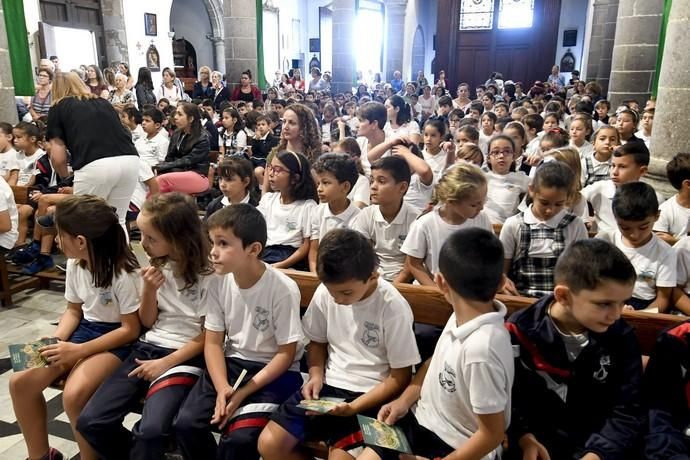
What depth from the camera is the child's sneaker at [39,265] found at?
14.1 ft

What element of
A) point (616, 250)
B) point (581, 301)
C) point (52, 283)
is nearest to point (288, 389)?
point (581, 301)

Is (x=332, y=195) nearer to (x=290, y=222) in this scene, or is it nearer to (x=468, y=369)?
(x=290, y=222)

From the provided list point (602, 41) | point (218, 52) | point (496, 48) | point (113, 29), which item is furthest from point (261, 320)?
point (496, 48)

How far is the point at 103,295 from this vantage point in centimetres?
250

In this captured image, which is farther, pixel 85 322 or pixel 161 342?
pixel 85 322

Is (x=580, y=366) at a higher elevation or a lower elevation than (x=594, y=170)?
lower

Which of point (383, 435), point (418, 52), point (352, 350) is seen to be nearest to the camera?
point (383, 435)

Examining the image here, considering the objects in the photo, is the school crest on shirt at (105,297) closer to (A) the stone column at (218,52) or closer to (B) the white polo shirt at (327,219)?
(B) the white polo shirt at (327,219)

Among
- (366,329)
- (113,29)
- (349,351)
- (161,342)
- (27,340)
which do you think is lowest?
(27,340)

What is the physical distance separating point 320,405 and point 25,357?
4.21 ft

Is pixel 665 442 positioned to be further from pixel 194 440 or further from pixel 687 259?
pixel 194 440

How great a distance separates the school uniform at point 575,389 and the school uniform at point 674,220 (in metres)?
1.66

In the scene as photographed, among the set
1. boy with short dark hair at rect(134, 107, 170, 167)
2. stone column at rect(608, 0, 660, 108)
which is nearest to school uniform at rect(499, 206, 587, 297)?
boy with short dark hair at rect(134, 107, 170, 167)

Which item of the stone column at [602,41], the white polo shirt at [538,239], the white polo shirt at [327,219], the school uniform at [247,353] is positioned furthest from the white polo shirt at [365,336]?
the stone column at [602,41]
